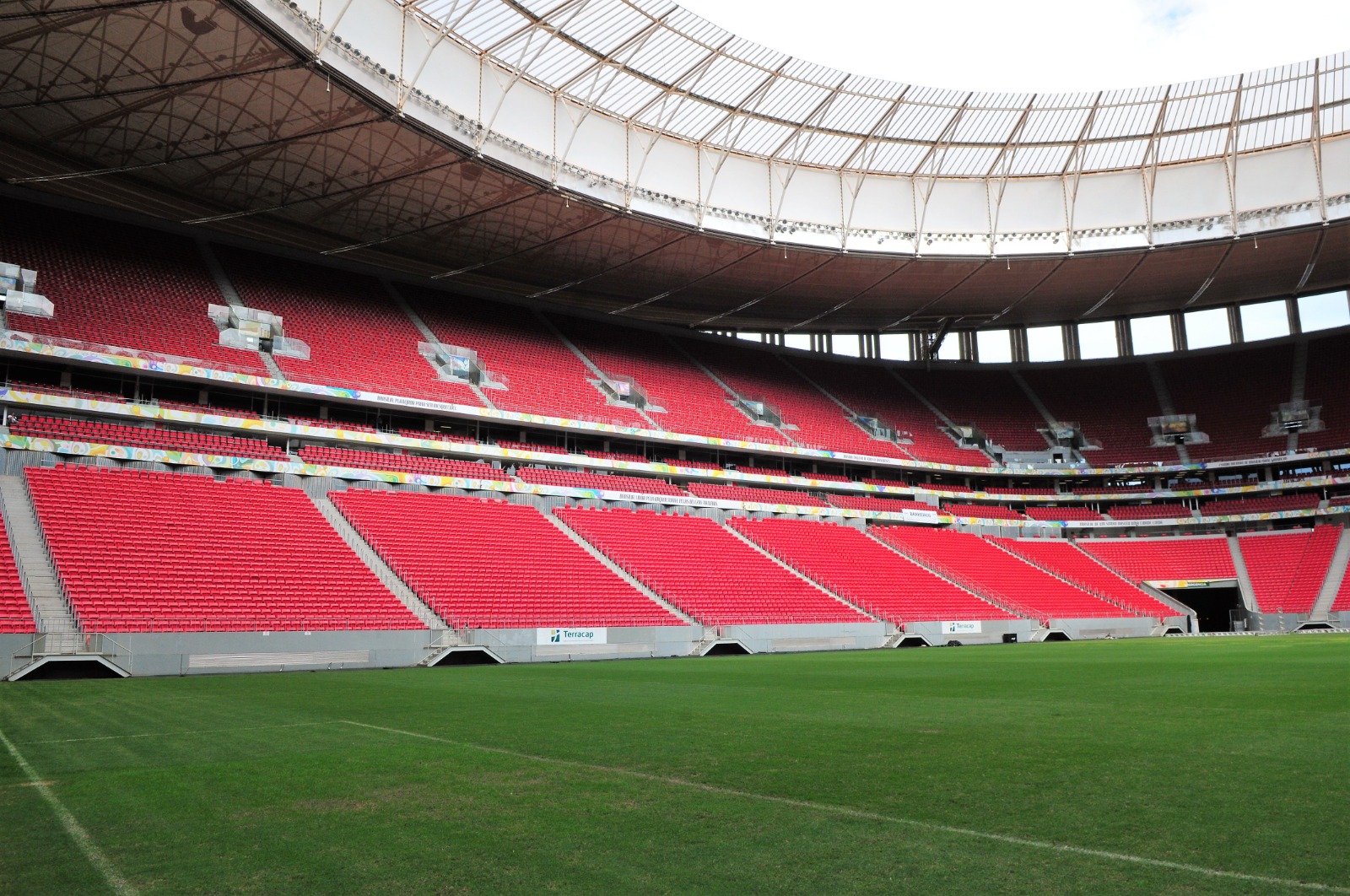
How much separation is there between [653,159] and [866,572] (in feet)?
66.5

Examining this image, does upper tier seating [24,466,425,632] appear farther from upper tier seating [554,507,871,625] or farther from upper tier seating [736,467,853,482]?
upper tier seating [736,467,853,482]

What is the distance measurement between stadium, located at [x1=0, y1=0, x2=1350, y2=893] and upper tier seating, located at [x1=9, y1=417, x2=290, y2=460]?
199 mm

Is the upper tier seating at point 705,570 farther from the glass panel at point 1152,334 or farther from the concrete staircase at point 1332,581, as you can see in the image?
the glass panel at point 1152,334

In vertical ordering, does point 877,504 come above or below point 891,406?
below

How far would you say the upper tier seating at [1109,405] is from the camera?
2250 inches

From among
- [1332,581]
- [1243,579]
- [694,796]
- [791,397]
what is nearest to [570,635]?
[694,796]

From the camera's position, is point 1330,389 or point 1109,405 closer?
point 1330,389

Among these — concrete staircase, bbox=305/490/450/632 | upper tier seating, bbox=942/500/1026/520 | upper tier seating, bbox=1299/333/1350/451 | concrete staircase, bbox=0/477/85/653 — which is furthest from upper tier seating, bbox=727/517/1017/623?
concrete staircase, bbox=0/477/85/653

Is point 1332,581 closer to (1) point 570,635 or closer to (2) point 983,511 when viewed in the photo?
(2) point 983,511

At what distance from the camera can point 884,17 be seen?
115 ft

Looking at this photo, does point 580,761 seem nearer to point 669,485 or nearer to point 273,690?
point 273,690

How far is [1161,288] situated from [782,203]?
2493cm

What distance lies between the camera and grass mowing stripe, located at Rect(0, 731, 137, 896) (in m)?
4.68

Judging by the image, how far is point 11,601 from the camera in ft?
70.5
